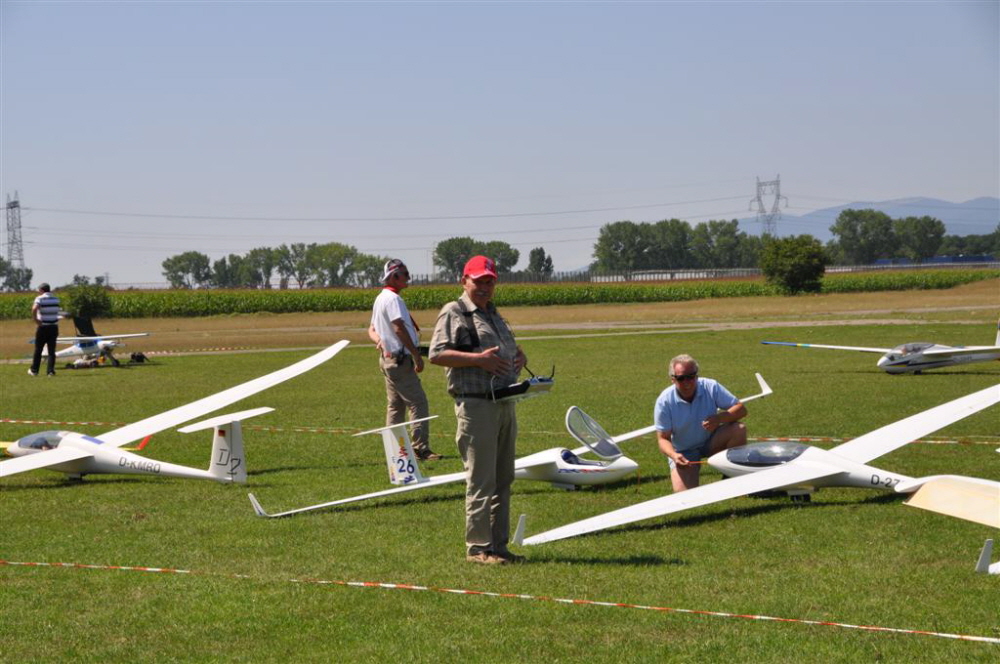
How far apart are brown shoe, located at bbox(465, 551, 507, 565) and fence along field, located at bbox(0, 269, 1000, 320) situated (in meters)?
65.3

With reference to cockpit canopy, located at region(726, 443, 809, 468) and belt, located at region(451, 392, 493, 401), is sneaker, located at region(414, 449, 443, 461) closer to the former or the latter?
cockpit canopy, located at region(726, 443, 809, 468)

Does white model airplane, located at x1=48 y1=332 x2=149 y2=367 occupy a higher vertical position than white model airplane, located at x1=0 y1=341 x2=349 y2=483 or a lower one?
higher

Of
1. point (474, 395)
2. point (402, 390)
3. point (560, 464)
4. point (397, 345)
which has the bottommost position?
point (560, 464)

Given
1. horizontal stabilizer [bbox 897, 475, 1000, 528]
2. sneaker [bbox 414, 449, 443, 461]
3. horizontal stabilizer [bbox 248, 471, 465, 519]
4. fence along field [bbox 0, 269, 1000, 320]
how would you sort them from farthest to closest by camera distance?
fence along field [bbox 0, 269, 1000, 320]
sneaker [bbox 414, 449, 443, 461]
horizontal stabilizer [bbox 248, 471, 465, 519]
horizontal stabilizer [bbox 897, 475, 1000, 528]

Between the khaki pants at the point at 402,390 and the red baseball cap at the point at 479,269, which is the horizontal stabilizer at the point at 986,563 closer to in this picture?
the red baseball cap at the point at 479,269

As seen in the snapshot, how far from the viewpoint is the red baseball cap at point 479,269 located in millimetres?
6801

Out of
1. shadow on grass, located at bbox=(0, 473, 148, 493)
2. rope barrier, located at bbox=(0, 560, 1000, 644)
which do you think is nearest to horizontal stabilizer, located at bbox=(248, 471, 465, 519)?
rope barrier, located at bbox=(0, 560, 1000, 644)

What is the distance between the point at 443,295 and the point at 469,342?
6984cm

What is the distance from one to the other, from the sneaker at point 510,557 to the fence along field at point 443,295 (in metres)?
65.2

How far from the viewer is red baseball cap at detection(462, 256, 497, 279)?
680 centimetres

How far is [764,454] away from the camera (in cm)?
902

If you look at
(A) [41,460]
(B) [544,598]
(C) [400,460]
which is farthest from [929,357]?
(B) [544,598]

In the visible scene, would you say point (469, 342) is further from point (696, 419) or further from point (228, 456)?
point (228, 456)

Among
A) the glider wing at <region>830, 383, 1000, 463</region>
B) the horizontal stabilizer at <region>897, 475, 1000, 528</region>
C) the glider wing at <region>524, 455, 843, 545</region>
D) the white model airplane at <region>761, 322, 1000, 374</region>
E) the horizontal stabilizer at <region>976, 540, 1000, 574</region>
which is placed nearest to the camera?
the horizontal stabilizer at <region>976, 540, 1000, 574</region>
